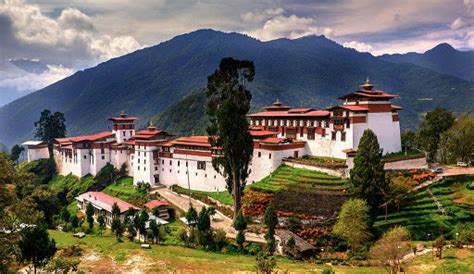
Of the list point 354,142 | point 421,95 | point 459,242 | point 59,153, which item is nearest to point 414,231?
point 459,242

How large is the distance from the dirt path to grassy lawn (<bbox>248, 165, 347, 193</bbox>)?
459 centimetres

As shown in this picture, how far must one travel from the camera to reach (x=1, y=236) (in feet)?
56.7

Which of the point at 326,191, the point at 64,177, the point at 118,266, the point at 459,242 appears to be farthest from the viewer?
the point at 64,177

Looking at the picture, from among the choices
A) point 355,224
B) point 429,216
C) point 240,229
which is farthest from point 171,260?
point 429,216

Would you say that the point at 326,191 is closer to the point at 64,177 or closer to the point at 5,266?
the point at 5,266

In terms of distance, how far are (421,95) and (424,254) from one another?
7075 inches

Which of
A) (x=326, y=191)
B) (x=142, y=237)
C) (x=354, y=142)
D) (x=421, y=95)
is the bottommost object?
(x=142, y=237)

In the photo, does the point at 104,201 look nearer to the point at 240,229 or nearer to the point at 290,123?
the point at 240,229

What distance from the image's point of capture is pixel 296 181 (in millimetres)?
42875

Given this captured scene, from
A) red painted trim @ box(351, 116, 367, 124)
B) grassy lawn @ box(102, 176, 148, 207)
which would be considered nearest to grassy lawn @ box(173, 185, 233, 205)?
grassy lawn @ box(102, 176, 148, 207)

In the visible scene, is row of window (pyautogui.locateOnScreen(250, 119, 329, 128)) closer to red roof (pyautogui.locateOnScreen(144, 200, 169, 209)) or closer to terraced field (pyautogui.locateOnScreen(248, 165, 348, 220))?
terraced field (pyautogui.locateOnScreen(248, 165, 348, 220))

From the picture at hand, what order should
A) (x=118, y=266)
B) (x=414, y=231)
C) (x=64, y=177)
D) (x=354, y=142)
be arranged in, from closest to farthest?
1. (x=118, y=266)
2. (x=414, y=231)
3. (x=354, y=142)
4. (x=64, y=177)

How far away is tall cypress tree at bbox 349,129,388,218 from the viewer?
1410 inches

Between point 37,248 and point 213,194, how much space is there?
25.1m
